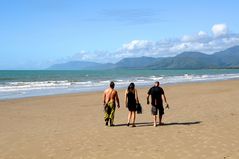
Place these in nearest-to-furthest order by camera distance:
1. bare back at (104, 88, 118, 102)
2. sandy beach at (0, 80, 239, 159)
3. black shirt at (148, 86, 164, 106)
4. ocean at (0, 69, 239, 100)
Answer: sandy beach at (0, 80, 239, 159), black shirt at (148, 86, 164, 106), bare back at (104, 88, 118, 102), ocean at (0, 69, 239, 100)

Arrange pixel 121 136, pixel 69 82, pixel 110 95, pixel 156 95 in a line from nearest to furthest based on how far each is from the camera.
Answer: pixel 121 136
pixel 156 95
pixel 110 95
pixel 69 82

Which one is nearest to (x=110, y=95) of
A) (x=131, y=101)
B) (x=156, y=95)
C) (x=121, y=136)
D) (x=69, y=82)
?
(x=131, y=101)

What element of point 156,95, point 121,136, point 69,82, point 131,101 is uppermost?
point 156,95

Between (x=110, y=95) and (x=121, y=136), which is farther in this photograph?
(x=110, y=95)

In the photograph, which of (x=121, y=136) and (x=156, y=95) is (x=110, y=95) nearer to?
(x=156, y=95)

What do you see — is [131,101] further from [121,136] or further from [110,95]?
[121,136]

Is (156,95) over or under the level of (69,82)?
over

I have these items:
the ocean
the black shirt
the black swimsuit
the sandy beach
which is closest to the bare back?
the black swimsuit

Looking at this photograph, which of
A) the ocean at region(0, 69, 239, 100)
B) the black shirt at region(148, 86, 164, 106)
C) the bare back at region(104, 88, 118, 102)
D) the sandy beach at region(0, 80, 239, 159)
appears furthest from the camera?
the ocean at region(0, 69, 239, 100)

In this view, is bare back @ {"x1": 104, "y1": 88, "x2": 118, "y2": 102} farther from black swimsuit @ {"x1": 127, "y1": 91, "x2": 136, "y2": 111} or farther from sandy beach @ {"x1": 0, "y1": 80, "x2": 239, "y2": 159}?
sandy beach @ {"x1": 0, "y1": 80, "x2": 239, "y2": 159}

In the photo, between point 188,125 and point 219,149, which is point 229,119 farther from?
point 219,149

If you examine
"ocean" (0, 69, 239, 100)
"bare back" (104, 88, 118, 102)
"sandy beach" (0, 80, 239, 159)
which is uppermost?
"bare back" (104, 88, 118, 102)

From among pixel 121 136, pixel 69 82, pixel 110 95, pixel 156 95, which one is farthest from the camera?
Result: pixel 69 82

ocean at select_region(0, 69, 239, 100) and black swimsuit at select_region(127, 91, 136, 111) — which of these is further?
ocean at select_region(0, 69, 239, 100)
